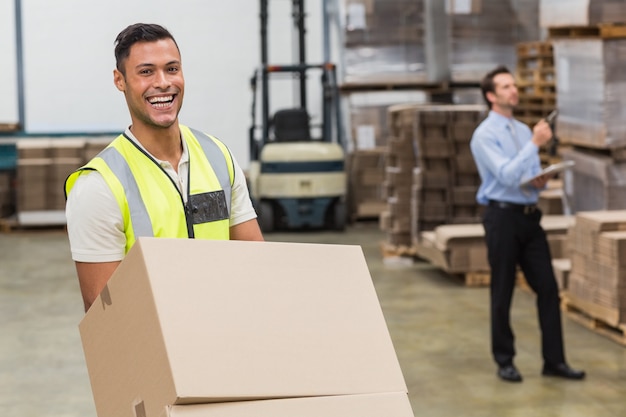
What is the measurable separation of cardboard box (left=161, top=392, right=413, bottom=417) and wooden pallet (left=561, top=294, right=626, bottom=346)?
5.51m

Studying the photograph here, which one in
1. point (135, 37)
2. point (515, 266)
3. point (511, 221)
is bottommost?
point (515, 266)

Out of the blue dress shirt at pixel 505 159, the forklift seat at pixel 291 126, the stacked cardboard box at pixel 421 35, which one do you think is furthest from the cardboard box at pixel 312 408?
the forklift seat at pixel 291 126

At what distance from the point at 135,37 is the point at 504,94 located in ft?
14.0

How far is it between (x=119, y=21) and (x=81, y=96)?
1.27m

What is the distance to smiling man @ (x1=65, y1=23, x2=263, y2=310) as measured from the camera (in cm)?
263

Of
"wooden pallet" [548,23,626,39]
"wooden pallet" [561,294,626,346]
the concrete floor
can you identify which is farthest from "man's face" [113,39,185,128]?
"wooden pallet" [548,23,626,39]

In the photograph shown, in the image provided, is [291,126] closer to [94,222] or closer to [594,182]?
[594,182]

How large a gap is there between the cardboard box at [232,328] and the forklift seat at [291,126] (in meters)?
12.0

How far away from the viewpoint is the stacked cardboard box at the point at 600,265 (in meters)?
7.43

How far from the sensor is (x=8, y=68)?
643 inches

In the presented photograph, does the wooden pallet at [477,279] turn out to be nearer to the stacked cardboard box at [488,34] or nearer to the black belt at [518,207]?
the black belt at [518,207]

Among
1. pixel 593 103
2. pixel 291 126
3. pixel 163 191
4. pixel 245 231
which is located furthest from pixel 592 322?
pixel 291 126

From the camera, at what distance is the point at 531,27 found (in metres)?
13.5

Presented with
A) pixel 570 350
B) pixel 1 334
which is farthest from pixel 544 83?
pixel 1 334
